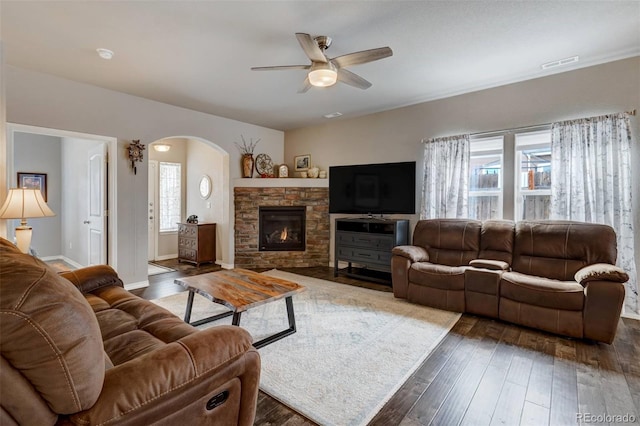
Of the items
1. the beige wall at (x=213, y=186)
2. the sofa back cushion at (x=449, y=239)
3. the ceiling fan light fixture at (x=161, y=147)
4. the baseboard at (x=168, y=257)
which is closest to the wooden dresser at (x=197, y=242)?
the beige wall at (x=213, y=186)

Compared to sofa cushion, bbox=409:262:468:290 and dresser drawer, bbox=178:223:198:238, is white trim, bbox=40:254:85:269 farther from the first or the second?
sofa cushion, bbox=409:262:468:290

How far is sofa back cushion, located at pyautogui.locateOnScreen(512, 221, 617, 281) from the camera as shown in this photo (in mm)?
3068

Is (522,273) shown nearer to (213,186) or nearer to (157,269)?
(213,186)

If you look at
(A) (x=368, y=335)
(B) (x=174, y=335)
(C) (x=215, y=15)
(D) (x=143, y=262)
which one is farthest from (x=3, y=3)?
(A) (x=368, y=335)

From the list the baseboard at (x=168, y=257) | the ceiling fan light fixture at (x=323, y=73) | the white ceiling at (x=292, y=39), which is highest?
the white ceiling at (x=292, y=39)

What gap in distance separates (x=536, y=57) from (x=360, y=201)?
2874mm

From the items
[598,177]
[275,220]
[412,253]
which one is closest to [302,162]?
[275,220]

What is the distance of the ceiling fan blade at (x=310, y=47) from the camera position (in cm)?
228

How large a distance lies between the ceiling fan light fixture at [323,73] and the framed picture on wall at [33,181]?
6249mm

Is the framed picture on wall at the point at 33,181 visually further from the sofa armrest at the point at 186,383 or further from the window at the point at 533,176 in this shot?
the window at the point at 533,176

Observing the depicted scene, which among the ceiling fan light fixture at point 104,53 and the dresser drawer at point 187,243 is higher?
the ceiling fan light fixture at point 104,53

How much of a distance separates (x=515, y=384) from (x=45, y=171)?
→ 807cm

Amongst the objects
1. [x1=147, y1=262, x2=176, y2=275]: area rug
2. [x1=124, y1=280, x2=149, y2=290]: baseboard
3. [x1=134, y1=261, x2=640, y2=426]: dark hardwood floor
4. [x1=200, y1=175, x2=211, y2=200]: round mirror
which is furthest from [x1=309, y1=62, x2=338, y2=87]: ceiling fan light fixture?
[x1=147, y1=262, x2=176, y2=275]: area rug

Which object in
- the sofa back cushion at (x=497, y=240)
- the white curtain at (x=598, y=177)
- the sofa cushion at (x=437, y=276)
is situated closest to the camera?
the white curtain at (x=598, y=177)
